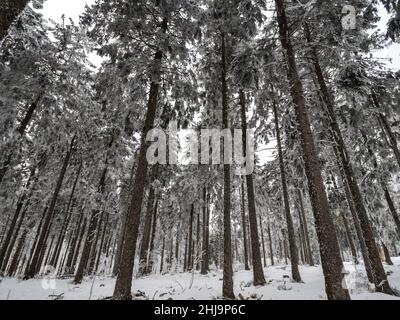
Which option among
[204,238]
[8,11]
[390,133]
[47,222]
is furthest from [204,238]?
[8,11]

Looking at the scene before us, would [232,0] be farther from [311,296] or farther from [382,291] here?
[382,291]

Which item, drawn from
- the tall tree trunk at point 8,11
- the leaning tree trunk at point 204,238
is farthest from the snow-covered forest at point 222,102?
the leaning tree trunk at point 204,238

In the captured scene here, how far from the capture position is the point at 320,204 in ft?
24.0

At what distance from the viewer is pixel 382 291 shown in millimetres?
9219

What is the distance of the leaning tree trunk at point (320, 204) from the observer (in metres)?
6.68

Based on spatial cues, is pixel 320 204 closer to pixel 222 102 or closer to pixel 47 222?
pixel 222 102

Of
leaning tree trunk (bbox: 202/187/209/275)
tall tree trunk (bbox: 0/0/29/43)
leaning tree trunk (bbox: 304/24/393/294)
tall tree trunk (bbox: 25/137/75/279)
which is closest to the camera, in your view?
tall tree trunk (bbox: 0/0/29/43)

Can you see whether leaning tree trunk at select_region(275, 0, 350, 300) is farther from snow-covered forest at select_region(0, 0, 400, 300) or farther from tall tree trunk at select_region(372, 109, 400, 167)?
tall tree trunk at select_region(372, 109, 400, 167)

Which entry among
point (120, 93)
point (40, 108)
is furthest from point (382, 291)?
point (40, 108)

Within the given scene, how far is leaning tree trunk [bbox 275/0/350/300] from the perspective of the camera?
6.68 metres

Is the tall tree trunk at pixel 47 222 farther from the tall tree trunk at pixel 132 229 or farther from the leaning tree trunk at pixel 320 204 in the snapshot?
the leaning tree trunk at pixel 320 204

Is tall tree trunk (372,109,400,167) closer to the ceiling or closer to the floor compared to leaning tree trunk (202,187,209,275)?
closer to the ceiling

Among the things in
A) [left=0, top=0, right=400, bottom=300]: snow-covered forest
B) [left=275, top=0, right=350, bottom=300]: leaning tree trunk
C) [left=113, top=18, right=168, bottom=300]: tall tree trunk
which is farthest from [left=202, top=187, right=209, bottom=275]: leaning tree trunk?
[left=275, top=0, right=350, bottom=300]: leaning tree trunk

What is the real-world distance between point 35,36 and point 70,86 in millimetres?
2716
